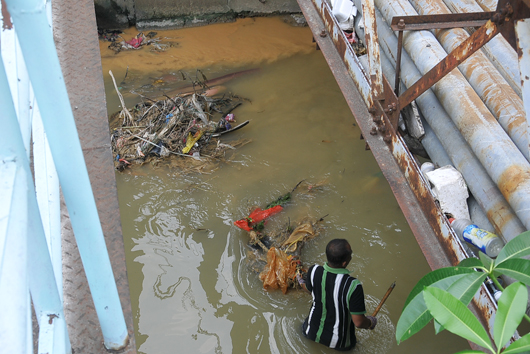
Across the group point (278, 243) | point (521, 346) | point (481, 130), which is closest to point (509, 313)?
point (521, 346)

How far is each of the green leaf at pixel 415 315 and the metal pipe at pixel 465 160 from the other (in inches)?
63.7

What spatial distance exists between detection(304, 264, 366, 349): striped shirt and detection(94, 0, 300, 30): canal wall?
25.7 feet

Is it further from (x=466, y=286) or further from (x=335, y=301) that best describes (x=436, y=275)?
(x=335, y=301)

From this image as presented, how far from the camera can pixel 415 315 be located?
5.21ft

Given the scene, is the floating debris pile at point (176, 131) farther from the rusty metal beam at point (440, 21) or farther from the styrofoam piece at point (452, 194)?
the styrofoam piece at point (452, 194)

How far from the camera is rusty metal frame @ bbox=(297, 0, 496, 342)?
3.07m

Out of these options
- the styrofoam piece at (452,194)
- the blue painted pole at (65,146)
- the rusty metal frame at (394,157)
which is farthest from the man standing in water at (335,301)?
the blue painted pole at (65,146)

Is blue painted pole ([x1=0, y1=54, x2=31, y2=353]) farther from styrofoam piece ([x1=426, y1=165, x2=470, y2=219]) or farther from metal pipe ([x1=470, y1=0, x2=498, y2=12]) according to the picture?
metal pipe ([x1=470, y1=0, x2=498, y2=12])

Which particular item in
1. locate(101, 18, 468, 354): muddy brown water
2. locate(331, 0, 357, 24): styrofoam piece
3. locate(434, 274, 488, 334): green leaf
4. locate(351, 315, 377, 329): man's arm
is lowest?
locate(101, 18, 468, 354): muddy brown water

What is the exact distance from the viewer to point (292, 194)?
614cm

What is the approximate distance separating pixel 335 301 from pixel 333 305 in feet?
0.25

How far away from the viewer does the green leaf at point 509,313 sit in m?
1.26

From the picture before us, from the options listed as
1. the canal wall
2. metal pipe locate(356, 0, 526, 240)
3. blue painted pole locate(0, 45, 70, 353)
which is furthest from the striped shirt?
the canal wall

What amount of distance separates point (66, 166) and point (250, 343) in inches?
147
